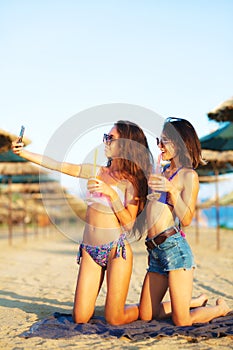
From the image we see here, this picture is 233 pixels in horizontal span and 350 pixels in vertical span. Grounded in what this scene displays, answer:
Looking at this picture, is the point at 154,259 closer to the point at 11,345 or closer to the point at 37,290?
the point at 11,345

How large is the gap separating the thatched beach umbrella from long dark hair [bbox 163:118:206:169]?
4687mm

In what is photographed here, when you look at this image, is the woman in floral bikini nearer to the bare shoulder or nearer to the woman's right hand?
the woman's right hand

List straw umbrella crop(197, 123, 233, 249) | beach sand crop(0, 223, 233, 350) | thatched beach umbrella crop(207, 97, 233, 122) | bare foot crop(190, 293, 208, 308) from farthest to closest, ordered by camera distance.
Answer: straw umbrella crop(197, 123, 233, 249)
thatched beach umbrella crop(207, 97, 233, 122)
bare foot crop(190, 293, 208, 308)
beach sand crop(0, 223, 233, 350)

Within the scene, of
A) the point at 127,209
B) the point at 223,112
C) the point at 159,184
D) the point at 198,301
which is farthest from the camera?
the point at 223,112

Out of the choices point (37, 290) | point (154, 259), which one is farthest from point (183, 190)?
point (37, 290)

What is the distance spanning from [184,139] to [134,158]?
33 centimetres

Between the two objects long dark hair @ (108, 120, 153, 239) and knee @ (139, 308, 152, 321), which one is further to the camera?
knee @ (139, 308, 152, 321)

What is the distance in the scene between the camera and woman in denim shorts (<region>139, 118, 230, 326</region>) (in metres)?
2.77

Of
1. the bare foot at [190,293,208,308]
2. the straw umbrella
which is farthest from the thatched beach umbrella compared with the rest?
the bare foot at [190,293,208,308]

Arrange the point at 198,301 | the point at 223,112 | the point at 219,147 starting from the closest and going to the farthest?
the point at 198,301 → the point at 223,112 → the point at 219,147

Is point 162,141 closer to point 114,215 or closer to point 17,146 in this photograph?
point 114,215

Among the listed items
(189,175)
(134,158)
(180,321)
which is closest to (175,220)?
(189,175)

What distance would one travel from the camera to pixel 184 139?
285 cm

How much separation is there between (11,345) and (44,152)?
3.80 ft
